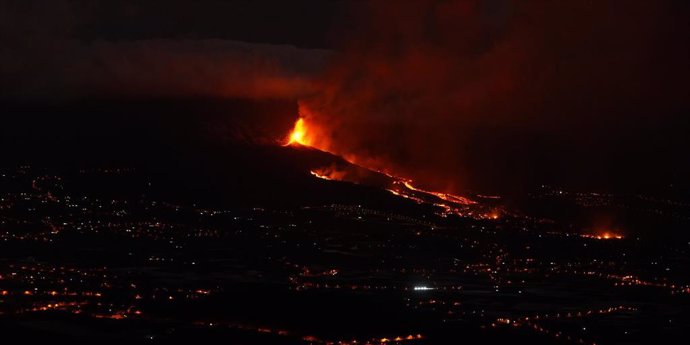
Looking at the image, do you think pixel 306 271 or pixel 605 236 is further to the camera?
pixel 605 236

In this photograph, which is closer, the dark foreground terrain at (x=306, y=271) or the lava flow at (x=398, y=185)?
the dark foreground terrain at (x=306, y=271)

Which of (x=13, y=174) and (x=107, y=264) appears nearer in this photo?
(x=107, y=264)

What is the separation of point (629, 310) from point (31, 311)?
22.5 m

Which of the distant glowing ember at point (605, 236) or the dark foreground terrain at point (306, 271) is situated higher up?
the distant glowing ember at point (605, 236)

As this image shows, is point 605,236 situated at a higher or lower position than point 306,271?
higher

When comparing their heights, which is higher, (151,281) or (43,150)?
(43,150)

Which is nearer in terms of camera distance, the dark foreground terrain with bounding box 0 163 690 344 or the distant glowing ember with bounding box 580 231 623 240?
the dark foreground terrain with bounding box 0 163 690 344

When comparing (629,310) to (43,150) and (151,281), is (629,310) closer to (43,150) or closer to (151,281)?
(151,281)

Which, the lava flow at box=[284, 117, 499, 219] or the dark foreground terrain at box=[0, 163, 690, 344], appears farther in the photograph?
the lava flow at box=[284, 117, 499, 219]

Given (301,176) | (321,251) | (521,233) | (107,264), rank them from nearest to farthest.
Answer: (107,264)
(321,251)
(521,233)
(301,176)

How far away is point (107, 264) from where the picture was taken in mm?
50688

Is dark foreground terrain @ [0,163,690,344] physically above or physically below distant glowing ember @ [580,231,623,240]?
below

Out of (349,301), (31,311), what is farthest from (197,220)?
(31,311)

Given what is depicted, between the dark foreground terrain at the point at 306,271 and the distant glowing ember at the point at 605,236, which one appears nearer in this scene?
the dark foreground terrain at the point at 306,271
